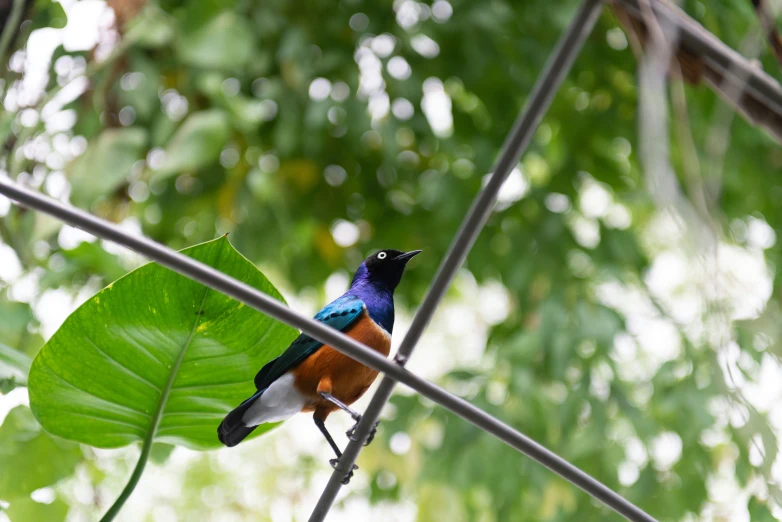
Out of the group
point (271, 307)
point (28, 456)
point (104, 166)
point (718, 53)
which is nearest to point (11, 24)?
point (104, 166)

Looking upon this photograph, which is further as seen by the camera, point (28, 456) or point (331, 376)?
point (28, 456)

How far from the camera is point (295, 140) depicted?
2914 mm

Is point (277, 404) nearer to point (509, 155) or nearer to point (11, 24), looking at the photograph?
point (509, 155)

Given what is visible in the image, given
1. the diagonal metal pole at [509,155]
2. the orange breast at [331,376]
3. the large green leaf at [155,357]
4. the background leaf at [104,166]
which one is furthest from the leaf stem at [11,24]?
the diagonal metal pole at [509,155]

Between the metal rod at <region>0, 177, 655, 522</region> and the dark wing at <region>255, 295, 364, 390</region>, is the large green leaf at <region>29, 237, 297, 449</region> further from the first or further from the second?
the metal rod at <region>0, 177, 655, 522</region>

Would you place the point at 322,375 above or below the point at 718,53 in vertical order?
below

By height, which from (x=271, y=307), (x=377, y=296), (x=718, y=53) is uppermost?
(x=718, y=53)

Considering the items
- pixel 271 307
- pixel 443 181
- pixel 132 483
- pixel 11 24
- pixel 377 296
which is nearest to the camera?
pixel 271 307

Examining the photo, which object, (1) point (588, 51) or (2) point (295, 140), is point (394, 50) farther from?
(1) point (588, 51)

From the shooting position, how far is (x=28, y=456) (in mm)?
1445

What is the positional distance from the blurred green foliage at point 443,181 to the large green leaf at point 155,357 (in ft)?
4.08

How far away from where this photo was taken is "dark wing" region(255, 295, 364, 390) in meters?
1.17

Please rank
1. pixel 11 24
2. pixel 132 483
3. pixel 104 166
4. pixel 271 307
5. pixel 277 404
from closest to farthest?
pixel 271 307
pixel 132 483
pixel 277 404
pixel 11 24
pixel 104 166

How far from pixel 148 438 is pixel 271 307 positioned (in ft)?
2.01
